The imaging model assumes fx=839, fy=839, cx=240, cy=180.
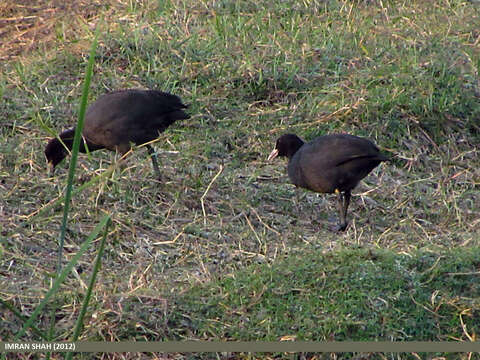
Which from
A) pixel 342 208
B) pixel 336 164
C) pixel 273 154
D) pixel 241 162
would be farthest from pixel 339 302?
pixel 241 162

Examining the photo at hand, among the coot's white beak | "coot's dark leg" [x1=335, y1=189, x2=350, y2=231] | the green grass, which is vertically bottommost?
"coot's dark leg" [x1=335, y1=189, x2=350, y2=231]

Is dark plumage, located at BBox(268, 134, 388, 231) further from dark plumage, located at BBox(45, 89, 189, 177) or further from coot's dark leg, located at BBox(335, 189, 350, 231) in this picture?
dark plumage, located at BBox(45, 89, 189, 177)

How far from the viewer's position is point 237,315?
4.71 metres

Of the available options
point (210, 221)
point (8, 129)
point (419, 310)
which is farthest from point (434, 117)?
point (8, 129)

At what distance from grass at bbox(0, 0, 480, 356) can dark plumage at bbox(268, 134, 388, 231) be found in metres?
0.29

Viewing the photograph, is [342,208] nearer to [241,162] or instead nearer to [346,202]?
[346,202]

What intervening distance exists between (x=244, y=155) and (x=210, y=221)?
120 cm

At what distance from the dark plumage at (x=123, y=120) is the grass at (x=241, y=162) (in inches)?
8.8

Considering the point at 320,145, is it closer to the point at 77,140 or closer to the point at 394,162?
the point at 394,162

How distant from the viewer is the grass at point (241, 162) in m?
4.80

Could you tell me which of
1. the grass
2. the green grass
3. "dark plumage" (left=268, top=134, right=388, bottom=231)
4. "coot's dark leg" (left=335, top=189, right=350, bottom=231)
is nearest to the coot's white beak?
the grass

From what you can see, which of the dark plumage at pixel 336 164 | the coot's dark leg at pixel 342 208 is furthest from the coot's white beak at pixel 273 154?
the coot's dark leg at pixel 342 208

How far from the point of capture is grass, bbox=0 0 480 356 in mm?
4797

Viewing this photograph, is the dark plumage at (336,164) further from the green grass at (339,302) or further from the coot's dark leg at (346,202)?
the green grass at (339,302)
